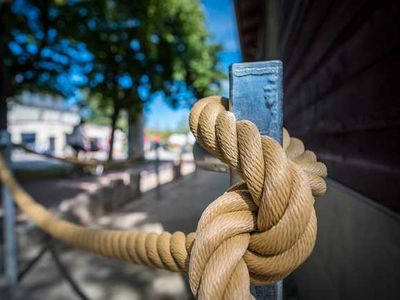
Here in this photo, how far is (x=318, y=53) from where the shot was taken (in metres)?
2.22

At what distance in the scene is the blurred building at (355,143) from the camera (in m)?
1.09

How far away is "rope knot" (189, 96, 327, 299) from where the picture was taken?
1.72 ft

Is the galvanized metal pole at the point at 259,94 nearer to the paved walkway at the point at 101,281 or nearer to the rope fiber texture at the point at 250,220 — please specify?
the rope fiber texture at the point at 250,220

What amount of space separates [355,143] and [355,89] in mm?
268

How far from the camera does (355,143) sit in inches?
59.7

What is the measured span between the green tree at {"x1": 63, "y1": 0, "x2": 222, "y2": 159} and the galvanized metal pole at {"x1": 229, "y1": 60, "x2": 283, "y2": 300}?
34.3 feet

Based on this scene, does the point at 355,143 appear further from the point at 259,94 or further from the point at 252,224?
the point at 252,224

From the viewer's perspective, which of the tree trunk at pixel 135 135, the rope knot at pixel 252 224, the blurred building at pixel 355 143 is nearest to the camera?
the rope knot at pixel 252 224

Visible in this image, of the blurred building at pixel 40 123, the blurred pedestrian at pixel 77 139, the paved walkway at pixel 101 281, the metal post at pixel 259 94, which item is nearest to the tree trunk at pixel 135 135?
the blurred pedestrian at pixel 77 139

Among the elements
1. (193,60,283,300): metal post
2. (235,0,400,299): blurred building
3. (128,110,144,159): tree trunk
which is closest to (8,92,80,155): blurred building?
(128,110,144,159): tree trunk

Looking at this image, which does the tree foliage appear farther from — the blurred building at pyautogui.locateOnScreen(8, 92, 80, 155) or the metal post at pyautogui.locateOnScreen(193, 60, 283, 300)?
the blurred building at pyautogui.locateOnScreen(8, 92, 80, 155)

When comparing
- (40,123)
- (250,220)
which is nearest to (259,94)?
(250,220)

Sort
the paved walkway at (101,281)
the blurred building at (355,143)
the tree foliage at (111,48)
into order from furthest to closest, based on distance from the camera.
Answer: the tree foliage at (111,48) < the paved walkway at (101,281) < the blurred building at (355,143)

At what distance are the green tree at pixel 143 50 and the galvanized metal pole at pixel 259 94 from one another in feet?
34.3
